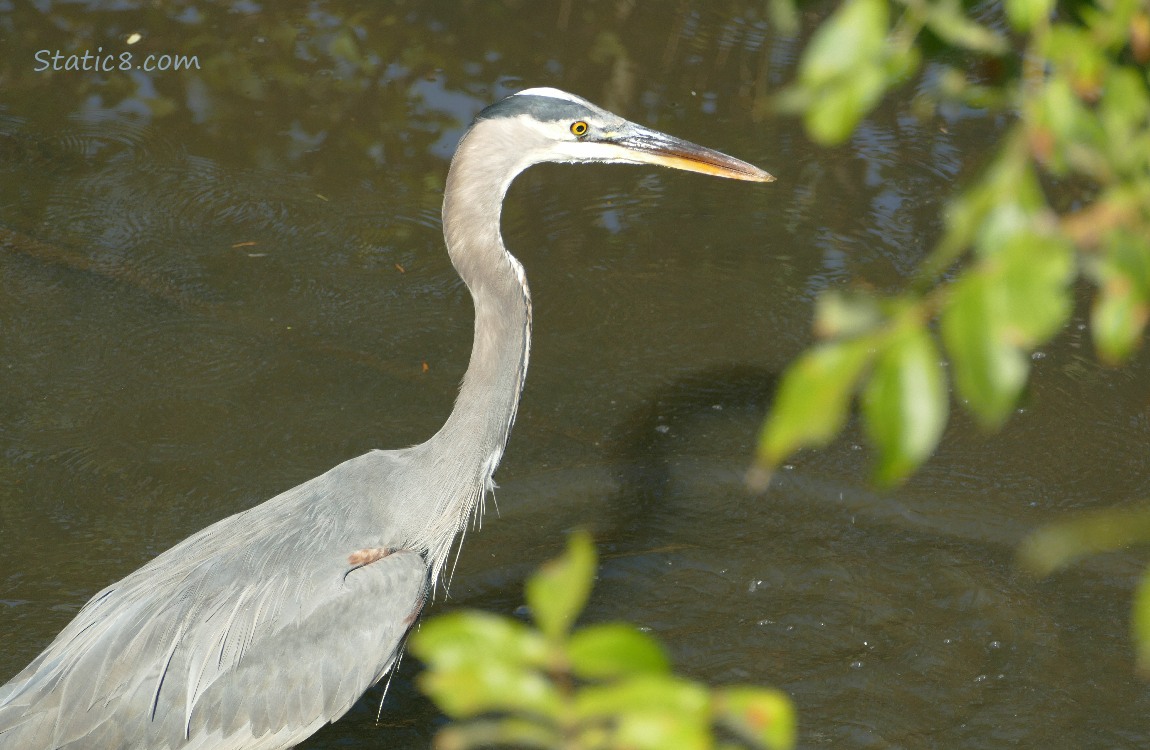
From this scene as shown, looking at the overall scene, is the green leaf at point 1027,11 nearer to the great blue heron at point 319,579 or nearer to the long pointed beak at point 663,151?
the great blue heron at point 319,579

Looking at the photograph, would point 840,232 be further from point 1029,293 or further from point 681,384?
point 1029,293

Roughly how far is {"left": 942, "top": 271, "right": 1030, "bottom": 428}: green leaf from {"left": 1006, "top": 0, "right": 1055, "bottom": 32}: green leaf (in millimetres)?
213

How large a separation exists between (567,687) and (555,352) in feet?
14.4

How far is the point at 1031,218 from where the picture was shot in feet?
2.38

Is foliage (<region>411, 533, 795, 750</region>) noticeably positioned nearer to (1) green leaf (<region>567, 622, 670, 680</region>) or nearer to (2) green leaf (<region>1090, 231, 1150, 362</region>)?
(1) green leaf (<region>567, 622, 670, 680</region>)

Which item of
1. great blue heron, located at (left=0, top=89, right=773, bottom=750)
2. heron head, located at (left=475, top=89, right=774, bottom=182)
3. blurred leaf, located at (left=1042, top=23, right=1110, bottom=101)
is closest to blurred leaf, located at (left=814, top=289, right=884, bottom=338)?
blurred leaf, located at (left=1042, top=23, right=1110, bottom=101)

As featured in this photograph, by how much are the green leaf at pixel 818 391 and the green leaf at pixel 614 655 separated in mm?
147

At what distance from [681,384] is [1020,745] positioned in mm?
2027

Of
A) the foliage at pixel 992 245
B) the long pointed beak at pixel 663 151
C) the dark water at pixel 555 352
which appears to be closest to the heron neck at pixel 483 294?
the long pointed beak at pixel 663 151

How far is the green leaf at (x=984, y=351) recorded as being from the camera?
650 mm

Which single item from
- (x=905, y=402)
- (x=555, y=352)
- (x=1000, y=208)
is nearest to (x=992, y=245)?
(x=1000, y=208)

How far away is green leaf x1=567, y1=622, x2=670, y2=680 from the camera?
71 centimetres

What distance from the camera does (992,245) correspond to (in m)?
0.73

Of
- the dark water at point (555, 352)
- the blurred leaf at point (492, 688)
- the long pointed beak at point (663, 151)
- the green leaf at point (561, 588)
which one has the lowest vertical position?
the dark water at point (555, 352)
